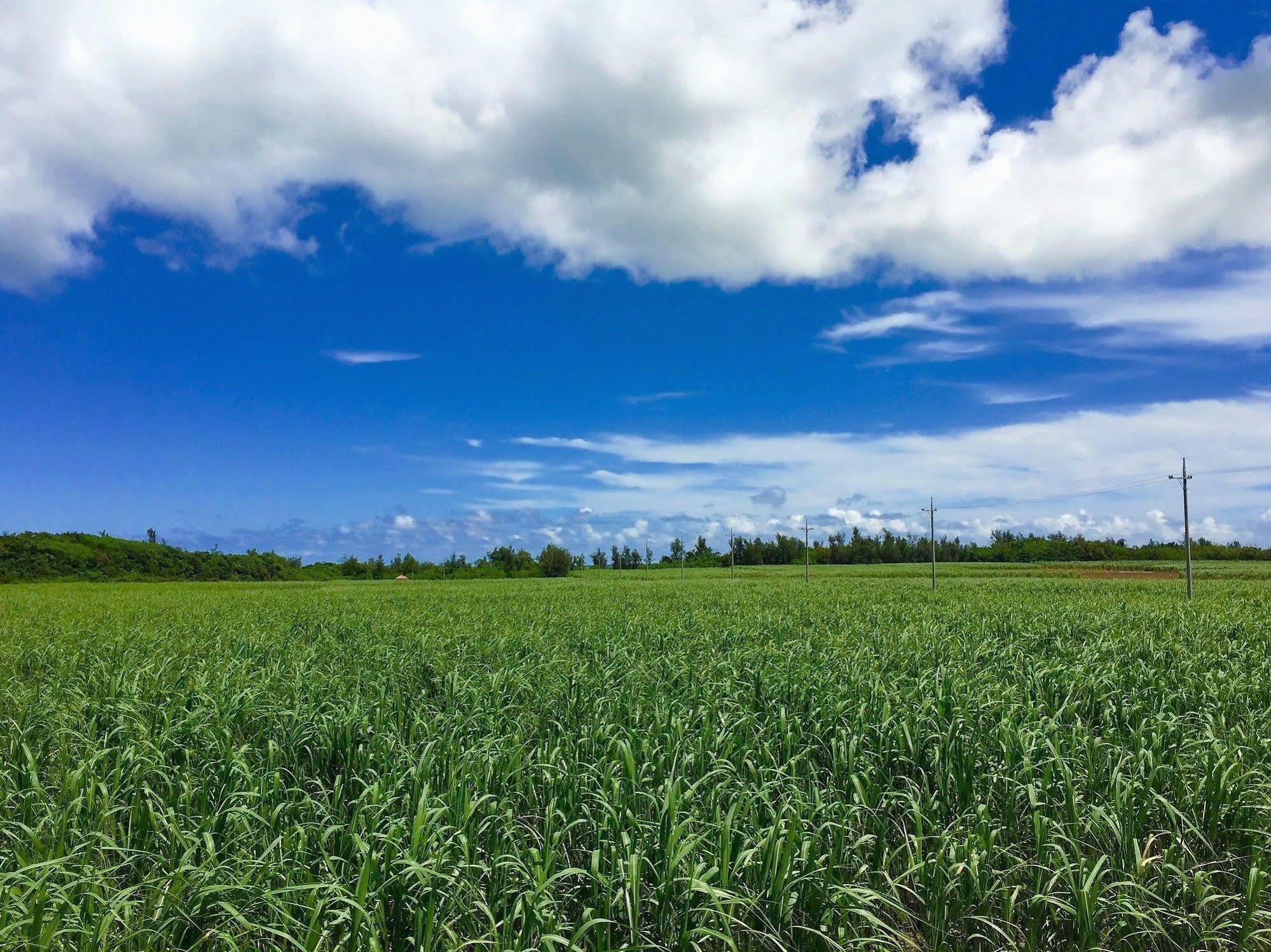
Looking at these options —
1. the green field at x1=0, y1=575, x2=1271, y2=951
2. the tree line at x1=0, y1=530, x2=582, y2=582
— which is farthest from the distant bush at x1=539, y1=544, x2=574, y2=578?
the green field at x1=0, y1=575, x2=1271, y2=951

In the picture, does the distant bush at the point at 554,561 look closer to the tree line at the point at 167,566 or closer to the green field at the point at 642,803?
the tree line at the point at 167,566

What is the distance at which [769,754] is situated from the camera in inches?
236

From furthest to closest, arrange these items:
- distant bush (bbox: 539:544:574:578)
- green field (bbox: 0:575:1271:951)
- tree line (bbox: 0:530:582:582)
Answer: distant bush (bbox: 539:544:574:578), tree line (bbox: 0:530:582:582), green field (bbox: 0:575:1271:951)

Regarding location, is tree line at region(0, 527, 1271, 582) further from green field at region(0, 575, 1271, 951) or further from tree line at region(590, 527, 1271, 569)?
green field at region(0, 575, 1271, 951)

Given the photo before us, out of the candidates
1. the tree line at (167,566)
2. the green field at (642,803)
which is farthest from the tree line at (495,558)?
the green field at (642,803)

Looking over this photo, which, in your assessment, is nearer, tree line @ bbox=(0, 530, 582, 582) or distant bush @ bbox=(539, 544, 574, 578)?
tree line @ bbox=(0, 530, 582, 582)

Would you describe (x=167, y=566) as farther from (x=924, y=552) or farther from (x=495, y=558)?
(x=924, y=552)

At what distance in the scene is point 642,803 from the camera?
532 centimetres

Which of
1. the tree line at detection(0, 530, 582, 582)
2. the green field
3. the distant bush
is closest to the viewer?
the green field

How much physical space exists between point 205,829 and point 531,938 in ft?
9.41

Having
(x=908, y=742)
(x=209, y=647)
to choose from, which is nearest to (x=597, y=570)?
(x=209, y=647)

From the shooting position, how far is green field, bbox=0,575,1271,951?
4004 mm

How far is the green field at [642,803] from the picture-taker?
4.00m

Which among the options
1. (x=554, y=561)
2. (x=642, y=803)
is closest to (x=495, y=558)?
(x=554, y=561)
